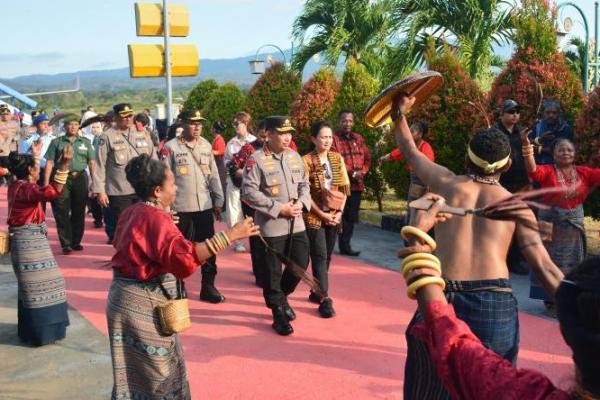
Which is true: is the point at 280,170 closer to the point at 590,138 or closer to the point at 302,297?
the point at 302,297

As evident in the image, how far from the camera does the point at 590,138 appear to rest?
795 centimetres

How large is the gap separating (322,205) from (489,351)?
4951mm

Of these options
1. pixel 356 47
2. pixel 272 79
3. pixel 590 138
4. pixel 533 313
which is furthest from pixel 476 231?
pixel 356 47

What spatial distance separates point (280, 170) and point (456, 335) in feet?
14.1

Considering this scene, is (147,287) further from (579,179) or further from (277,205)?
(579,179)

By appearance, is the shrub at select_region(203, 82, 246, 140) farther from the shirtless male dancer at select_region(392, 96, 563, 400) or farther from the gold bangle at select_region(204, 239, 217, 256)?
the shirtless male dancer at select_region(392, 96, 563, 400)

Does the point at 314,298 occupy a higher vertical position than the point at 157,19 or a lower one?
lower

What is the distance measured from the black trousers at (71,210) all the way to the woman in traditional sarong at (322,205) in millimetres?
4424

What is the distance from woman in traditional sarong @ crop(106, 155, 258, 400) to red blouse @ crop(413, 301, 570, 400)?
2.02 meters

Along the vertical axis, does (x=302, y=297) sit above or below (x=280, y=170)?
below

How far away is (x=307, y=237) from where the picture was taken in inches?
239

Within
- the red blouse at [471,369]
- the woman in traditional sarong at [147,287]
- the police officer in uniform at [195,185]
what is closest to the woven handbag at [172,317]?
the woman in traditional sarong at [147,287]

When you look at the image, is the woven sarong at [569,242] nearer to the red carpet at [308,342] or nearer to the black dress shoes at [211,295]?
the red carpet at [308,342]

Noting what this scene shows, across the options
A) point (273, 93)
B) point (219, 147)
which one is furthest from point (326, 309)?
point (273, 93)
